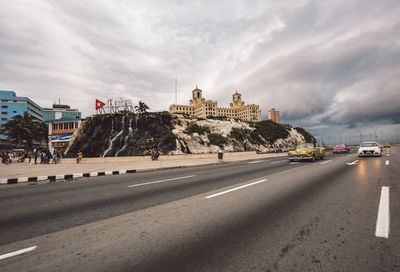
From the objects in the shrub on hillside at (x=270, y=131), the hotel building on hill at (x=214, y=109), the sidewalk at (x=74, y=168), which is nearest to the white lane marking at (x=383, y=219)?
the sidewalk at (x=74, y=168)

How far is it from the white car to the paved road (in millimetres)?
18558

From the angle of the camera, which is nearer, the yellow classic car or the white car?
the yellow classic car

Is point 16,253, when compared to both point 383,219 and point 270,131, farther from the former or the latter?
point 270,131

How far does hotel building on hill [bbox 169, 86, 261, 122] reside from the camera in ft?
408

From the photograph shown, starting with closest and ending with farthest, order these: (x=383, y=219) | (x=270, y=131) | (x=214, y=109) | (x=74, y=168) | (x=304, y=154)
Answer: (x=383, y=219), (x=304, y=154), (x=74, y=168), (x=270, y=131), (x=214, y=109)

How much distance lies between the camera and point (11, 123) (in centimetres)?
5216

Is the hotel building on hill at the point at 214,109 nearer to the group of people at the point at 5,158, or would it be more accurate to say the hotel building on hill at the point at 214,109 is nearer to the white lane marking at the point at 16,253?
the group of people at the point at 5,158

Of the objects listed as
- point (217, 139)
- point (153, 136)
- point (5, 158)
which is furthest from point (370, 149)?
point (5, 158)

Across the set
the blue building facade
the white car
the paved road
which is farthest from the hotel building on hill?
the paved road

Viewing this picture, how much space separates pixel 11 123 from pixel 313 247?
241ft

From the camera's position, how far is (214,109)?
126812 mm

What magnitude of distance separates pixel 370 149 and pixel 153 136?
34.6 metres

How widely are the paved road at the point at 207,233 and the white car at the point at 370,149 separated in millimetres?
18558

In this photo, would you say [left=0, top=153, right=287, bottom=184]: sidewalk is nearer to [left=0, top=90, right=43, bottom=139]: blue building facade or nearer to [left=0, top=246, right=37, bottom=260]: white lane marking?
[left=0, top=246, right=37, bottom=260]: white lane marking
